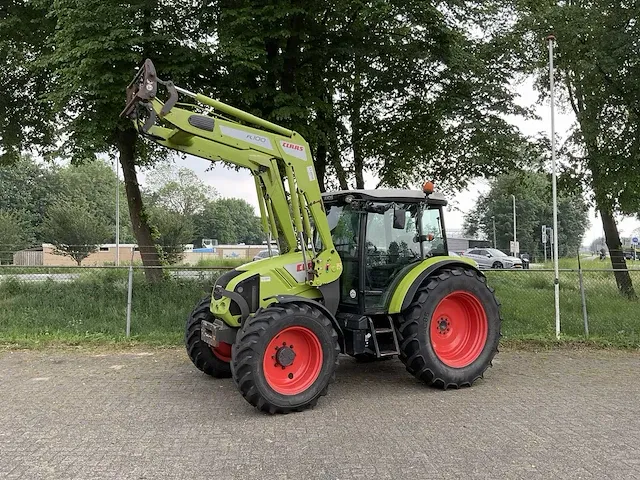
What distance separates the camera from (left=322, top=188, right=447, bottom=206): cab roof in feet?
21.2

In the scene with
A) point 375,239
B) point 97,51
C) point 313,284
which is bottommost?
point 313,284

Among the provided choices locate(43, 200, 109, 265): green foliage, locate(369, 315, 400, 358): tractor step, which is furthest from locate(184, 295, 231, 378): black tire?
locate(43, 200, 109, 265): green foliage

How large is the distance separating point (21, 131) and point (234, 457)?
12867mm

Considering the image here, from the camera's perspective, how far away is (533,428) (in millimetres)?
5078

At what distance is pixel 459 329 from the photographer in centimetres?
681

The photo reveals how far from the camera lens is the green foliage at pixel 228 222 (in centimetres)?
7212

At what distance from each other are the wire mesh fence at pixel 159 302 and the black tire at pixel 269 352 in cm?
424

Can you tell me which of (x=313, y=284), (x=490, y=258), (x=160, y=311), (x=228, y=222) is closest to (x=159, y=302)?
(x=160, y=311)

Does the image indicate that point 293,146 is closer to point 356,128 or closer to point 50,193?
point 356,128

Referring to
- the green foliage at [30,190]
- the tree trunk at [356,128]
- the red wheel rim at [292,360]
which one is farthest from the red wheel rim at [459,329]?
the green foliage at [30,190]

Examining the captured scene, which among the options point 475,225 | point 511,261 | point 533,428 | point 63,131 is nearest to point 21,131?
point 63,131

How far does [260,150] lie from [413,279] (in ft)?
7.19

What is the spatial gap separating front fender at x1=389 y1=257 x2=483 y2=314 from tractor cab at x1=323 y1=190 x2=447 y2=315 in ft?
0.37

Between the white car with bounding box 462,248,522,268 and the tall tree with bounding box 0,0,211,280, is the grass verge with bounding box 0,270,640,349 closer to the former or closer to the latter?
the tall tree with bounding box 0,0,211,280
